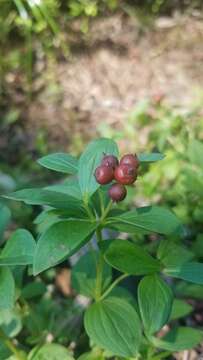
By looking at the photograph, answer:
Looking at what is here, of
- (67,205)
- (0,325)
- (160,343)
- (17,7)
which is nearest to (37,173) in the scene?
(17,7)

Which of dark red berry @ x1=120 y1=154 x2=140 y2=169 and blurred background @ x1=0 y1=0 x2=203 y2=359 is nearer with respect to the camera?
dark red berry @ x1=120 y1=154 x2=140 y2=169

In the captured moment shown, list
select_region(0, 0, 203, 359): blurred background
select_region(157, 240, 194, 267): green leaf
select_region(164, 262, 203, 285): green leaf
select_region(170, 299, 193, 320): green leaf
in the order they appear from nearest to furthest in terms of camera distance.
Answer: select_region(164, 262, 203, 285): green leaf < select_region(157, 240, 194, 267): green leaf < select_region(170, 299, 193, 320): green leaf < select_region(0, 0, 203, 359): blurred background

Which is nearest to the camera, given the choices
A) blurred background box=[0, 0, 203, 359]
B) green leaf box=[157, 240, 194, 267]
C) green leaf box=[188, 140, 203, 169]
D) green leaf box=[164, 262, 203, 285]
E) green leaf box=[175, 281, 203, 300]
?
green leaf box=[164, 262, 203, 285]

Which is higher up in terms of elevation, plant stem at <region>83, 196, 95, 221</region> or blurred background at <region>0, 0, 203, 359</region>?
plant stem at <region>83, 196, 95, 221</region>

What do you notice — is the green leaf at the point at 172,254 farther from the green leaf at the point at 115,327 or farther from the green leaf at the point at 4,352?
the green leaf at the point at 4,352

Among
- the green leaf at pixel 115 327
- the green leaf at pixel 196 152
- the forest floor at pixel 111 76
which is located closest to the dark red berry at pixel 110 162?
the green leaf at pixel 115 327

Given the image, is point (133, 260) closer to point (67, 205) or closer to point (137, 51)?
point (67, 205)

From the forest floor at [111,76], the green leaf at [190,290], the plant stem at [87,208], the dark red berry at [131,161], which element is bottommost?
the forest floor at [111,76]

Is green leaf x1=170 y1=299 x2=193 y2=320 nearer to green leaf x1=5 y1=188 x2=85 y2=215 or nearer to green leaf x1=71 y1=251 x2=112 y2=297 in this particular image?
green leaf x1=71 y1=251 x2=112 y2=297

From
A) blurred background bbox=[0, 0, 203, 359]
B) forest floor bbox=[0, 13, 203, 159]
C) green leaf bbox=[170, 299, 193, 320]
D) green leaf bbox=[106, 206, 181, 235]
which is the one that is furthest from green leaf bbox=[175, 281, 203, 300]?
forest floor bbox=[0, 13, 203, 159]
